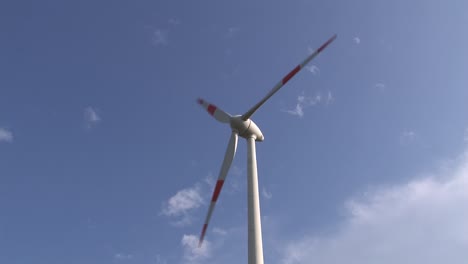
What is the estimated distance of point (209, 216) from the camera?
133 ft

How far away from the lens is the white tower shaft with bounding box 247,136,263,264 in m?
30.6

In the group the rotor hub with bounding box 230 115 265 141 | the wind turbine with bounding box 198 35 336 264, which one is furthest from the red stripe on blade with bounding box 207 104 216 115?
the rotor hub with bounding box 230 115 265 141

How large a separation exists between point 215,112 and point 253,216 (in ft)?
54.5

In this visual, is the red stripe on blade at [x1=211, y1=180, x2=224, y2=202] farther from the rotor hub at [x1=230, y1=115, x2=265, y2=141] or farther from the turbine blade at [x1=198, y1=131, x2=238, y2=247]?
the rotor hub at [x1=230, y1=115, x2=265, y2=141]

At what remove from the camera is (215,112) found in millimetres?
45500

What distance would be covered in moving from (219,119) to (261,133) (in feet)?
17.2

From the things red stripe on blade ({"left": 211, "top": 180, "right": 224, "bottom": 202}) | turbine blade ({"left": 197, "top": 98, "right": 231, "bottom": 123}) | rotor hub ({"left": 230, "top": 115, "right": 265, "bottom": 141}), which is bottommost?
red stripe on blade ({"left": 211, "top": 180, "right": 224, "bottom": 202})

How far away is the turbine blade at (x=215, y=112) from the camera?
142ft

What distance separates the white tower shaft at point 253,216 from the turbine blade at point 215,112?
22.1ft

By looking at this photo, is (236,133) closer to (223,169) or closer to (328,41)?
(223,169)

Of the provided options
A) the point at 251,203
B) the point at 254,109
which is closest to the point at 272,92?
the point at 254,109

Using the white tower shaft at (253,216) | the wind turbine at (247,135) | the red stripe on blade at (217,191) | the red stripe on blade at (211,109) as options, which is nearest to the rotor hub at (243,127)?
the wind turbine at (247,135)

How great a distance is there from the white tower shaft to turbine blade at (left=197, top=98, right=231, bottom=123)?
22.1 feet

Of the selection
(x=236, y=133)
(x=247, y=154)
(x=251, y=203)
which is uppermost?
(x=236, y=133)
